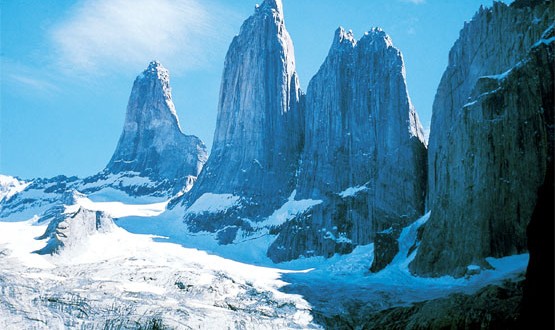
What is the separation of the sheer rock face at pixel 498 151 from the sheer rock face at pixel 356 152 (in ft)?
85.2

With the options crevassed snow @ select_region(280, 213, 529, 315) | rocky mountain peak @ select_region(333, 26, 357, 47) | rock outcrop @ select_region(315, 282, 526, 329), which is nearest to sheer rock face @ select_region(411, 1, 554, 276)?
crevassed snow @ select_region(280, 213, 529, 315)

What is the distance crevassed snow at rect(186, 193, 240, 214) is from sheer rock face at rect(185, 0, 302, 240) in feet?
4.93

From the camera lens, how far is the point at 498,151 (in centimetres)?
7706

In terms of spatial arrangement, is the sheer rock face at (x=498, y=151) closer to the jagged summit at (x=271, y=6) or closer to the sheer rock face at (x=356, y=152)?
the sheer rock face at (x=356, y=152)

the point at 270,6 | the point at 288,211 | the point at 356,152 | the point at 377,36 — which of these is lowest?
the point at 288,211

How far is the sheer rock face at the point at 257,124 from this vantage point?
493ft

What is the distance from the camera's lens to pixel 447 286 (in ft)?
262

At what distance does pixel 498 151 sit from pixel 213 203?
293 ft

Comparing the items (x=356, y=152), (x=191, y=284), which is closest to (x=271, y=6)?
(x=356, y=152)

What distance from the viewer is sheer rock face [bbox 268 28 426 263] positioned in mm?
120062

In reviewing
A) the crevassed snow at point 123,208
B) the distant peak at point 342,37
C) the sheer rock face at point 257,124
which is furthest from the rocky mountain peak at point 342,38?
the crevassed snow at point 123,208

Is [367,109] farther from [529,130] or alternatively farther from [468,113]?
[529,130]

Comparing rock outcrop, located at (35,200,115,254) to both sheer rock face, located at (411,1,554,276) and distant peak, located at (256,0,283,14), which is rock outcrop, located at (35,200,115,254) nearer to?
sheer rock face, located at (411,1,554,276)

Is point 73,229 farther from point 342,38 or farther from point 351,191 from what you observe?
point 342,38
